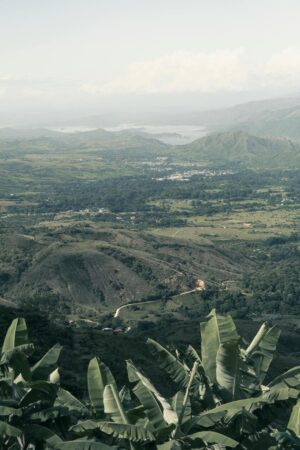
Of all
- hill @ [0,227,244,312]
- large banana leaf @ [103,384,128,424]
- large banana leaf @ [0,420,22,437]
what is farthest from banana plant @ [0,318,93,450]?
hill @ [0,227,244,312]

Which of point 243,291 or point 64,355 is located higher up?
point 64,355

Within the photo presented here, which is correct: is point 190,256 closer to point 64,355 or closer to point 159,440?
point 64,355

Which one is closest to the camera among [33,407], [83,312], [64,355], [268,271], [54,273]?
[33,407]

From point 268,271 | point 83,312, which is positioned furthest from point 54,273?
point 268,271

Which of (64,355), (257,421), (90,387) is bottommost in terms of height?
(64,355)

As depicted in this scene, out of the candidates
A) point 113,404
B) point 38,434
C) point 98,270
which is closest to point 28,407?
point 38,434

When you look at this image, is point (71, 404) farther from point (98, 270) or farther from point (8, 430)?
point (98, 270)

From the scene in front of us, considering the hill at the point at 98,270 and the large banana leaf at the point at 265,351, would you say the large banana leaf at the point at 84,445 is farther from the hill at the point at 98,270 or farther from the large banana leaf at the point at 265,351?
the hill at the point at 98,270

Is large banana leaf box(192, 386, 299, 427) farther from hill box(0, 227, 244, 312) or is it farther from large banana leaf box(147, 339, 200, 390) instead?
hill box(0, 227, 244, 312)
